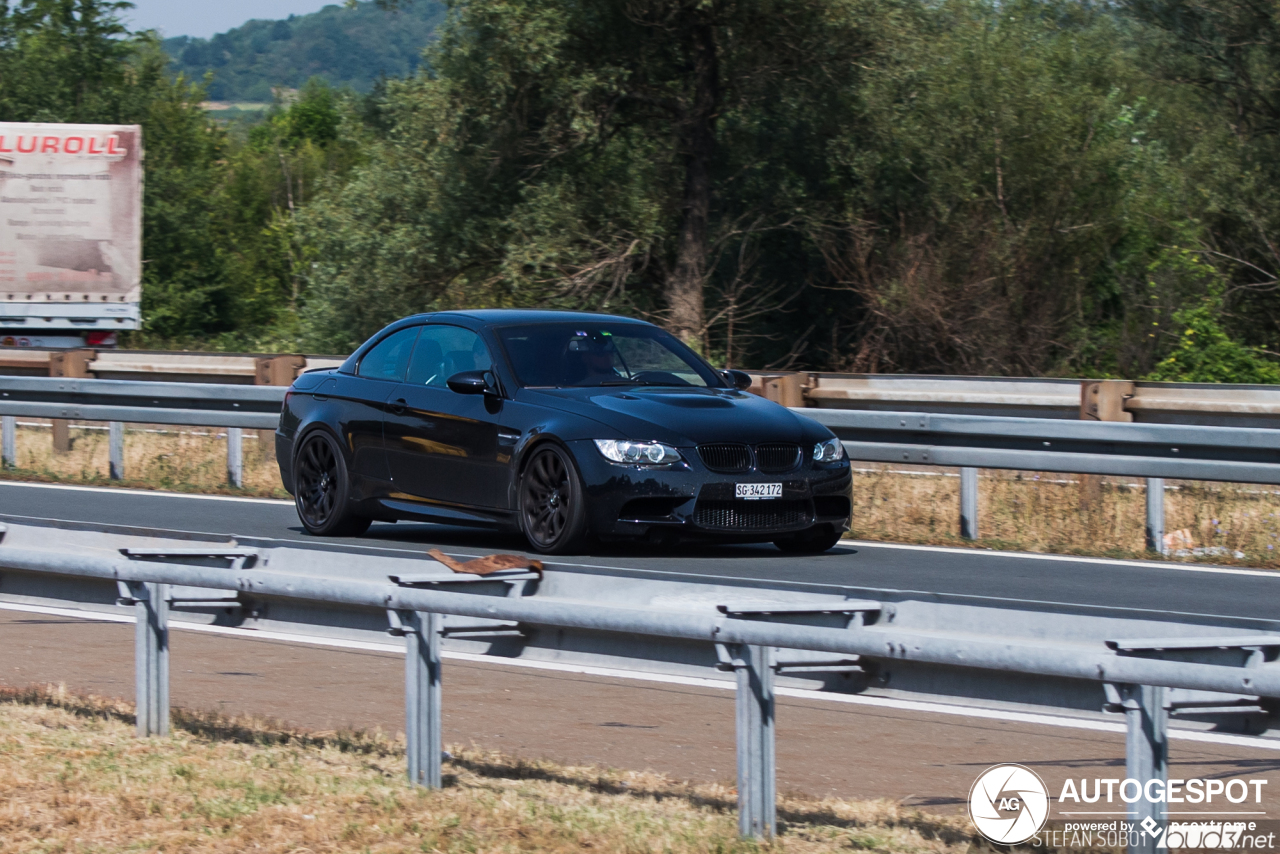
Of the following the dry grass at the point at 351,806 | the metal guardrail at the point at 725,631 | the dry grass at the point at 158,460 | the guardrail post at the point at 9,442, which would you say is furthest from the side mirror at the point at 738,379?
the guardrail post at the point at 9,442

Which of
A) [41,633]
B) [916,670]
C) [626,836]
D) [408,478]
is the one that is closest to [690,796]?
[626,836]

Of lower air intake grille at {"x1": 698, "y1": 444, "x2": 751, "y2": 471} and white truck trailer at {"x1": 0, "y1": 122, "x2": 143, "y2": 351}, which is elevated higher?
white truck trailer at {"x1": 0, "y1": 122, "x2": 143, "y2": 351}

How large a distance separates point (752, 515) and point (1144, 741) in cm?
611

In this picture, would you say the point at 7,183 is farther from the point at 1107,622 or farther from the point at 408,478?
the point at 1107,622

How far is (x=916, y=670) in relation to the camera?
471 centimetres

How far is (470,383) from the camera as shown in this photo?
10.7m

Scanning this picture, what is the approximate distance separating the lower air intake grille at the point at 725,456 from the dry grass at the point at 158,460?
6.64 meters

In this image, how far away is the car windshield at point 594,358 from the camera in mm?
10953

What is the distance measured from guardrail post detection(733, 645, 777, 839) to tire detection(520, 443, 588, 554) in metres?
5.32

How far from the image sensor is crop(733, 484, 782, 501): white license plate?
10078mm

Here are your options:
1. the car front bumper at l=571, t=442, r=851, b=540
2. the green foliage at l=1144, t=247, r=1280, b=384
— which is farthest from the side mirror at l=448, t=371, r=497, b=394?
the green foliage at l=1144, t=247, r=1280, b=384

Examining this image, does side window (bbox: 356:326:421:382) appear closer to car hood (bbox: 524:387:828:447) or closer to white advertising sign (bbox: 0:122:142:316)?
car hood (bbox: 524:387:828:447)

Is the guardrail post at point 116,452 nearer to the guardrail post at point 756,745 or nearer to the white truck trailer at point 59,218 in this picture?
the white truck trailer at point 59,218

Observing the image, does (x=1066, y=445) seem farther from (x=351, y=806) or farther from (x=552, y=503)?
(x=351, y=806)
